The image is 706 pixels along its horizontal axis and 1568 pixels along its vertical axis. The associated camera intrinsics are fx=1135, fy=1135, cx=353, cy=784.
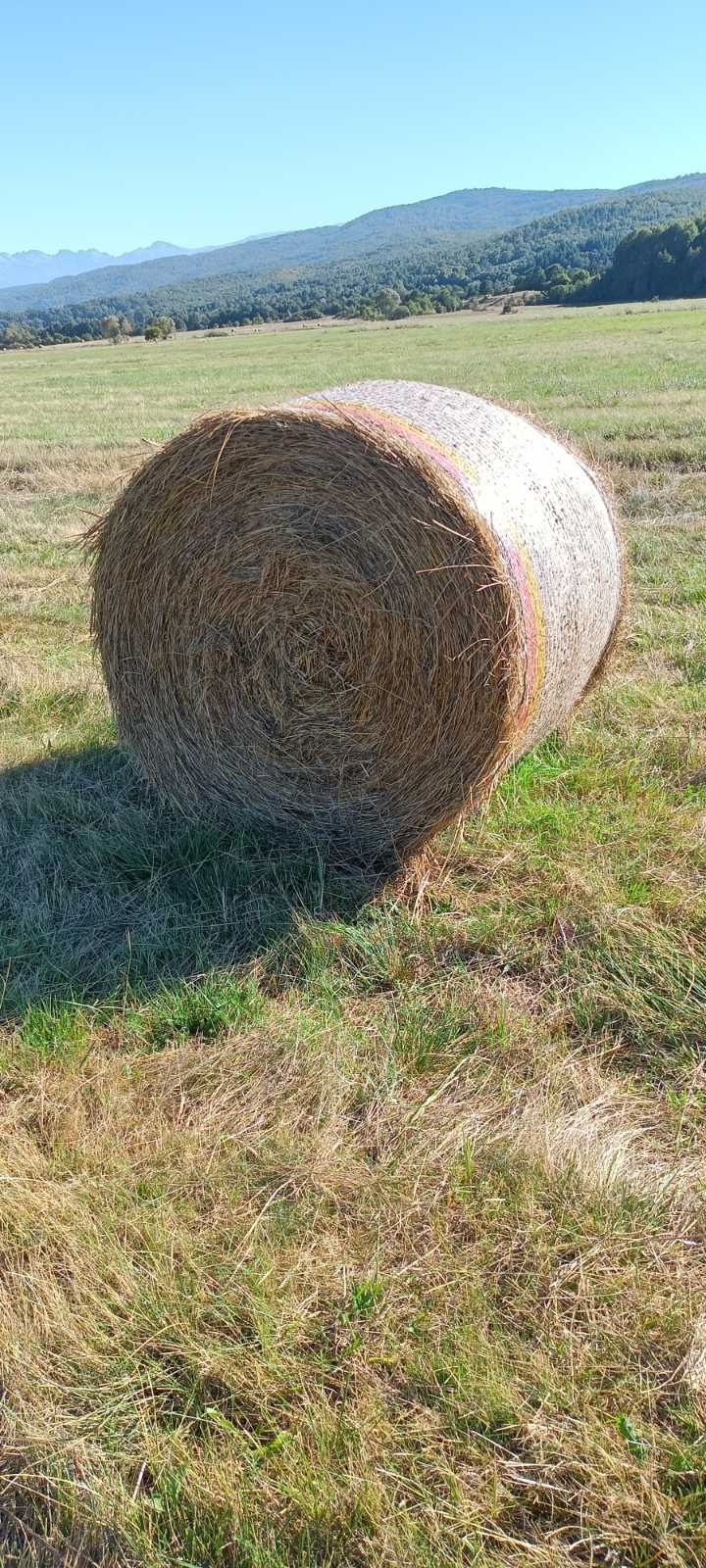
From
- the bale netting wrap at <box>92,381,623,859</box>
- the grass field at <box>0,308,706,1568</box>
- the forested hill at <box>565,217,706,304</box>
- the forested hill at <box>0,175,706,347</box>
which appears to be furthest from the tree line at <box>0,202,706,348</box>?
the grass field at <box>0,308,706,1568</box>

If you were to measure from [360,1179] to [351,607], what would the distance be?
2.20 meters

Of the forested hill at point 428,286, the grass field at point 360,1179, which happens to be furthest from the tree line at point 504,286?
the grass field at point 360,1179

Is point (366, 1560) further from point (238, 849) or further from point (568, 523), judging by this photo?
point (568, 523)

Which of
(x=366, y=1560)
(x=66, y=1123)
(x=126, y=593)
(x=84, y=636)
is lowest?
(x=366, y=1560)

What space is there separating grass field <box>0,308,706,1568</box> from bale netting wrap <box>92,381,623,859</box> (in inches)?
13.2

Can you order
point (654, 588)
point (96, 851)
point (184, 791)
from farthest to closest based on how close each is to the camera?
point (654, 588) → point (184, 791) → point (96, 851)

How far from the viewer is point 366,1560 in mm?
2031

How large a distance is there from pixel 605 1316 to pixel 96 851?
280cm

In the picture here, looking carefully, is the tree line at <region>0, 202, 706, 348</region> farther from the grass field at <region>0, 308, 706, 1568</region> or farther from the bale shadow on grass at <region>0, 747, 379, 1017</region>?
the grass field at <region>0, 308, 706, 1568</region>

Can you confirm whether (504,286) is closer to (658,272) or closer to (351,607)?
(658,272)

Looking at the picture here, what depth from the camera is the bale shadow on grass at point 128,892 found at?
153 inches

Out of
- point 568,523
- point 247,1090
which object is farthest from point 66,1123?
point 568,523

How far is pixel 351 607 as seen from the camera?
432cm

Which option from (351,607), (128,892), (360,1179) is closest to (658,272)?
(351,607)
